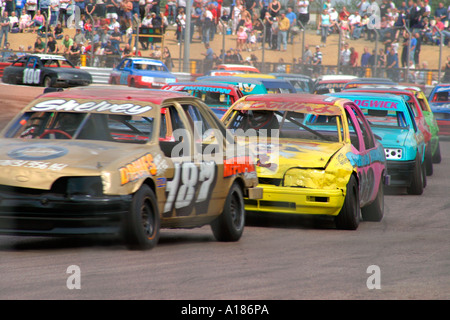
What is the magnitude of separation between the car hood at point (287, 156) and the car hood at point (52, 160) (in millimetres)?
2298

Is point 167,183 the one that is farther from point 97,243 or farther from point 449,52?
point 449,52

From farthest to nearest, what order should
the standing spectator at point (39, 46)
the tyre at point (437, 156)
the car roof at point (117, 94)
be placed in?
1. the standing spectator at point (39, 46)
2. the tyre at point (437, 156)
3. the car roof at point (117, 94)

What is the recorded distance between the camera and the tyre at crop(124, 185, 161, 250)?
6.38 m

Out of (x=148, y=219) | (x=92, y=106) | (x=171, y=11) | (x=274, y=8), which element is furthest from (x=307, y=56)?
(x=148, y=219)

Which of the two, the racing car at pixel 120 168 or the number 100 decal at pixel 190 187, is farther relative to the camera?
the number 100 decal at pixel 190 187

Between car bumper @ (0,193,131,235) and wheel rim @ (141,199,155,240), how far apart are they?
11.7 inches

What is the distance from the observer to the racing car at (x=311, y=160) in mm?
8742

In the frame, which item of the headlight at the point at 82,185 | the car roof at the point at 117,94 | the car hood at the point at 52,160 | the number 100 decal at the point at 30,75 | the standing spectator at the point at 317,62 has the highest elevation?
the car roof at the point at 117,94

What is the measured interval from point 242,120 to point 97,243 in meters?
3.42

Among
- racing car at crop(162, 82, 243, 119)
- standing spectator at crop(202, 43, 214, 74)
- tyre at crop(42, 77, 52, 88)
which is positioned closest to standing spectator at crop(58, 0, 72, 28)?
tyre at crop(42, 77, 52, 88)

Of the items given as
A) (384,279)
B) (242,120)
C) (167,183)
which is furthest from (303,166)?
(384,279)

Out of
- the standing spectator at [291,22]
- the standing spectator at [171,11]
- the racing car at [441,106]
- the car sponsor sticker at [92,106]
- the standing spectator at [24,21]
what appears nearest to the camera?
the car sponsor sticker at [92,106]

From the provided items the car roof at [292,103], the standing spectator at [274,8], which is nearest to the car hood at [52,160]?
the car roof at [292,103]

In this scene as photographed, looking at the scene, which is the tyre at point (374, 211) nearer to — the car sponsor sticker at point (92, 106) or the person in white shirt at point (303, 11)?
the car sponsor sticker at point (92, 106)
